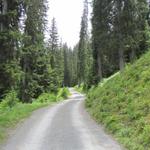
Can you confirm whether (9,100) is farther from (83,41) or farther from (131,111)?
(83,41)

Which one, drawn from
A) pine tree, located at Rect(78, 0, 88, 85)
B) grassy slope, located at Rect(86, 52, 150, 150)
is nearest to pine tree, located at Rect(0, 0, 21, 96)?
grassy slope, located at Rect(86, 52, 150, 150)

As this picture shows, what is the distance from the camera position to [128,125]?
16.1 meters

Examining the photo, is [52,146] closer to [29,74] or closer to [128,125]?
[128,125]

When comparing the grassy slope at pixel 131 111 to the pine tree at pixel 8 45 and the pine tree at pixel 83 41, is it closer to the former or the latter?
the pine tree at pixel 8 45

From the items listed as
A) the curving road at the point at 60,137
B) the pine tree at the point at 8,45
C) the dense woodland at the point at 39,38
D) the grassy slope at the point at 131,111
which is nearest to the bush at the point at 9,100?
the dense woodland at the point at 39,38

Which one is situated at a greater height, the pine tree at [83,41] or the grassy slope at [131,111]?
the pine tree at [83,41]

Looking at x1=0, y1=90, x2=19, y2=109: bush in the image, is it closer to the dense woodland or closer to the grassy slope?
the dense woodland

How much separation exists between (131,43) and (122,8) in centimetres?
357

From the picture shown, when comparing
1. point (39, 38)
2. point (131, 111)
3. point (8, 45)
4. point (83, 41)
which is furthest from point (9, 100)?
point (83, 41)

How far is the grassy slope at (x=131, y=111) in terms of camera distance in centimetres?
1343

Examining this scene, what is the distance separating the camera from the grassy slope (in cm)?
1343

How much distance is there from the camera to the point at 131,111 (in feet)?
57.6

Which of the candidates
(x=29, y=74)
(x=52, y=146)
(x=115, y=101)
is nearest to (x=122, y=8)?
(x=29, y=74)

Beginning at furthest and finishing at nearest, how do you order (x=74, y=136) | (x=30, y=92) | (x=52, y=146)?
(x=30, y=92), (x=74, y=136), (x=52, y=146)
